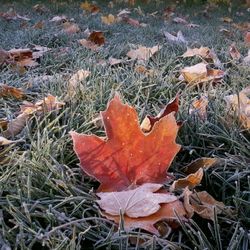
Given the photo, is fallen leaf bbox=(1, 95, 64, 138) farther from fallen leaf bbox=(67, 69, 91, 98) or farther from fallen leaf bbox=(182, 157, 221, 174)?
fallen leaf bbox=(182, 157, 221, 174)

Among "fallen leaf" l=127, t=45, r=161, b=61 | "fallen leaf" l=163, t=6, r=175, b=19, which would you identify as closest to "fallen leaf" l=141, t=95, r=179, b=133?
"fallen leaf" l=127, t=45, r=161, b=61

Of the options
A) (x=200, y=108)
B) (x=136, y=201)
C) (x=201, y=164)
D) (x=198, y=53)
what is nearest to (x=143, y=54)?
(x=198, y=53)

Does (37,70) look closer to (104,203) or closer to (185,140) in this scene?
(185,140)

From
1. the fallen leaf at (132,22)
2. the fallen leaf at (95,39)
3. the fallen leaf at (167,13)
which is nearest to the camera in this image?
the fallen leaf at (95,39)

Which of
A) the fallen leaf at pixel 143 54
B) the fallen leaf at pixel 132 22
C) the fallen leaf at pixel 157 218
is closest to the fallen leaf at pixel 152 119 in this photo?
the fallen leaf at pixel 157 218

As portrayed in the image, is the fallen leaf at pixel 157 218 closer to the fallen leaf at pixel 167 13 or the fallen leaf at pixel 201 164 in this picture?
the fallen leaf at pixel 201 164

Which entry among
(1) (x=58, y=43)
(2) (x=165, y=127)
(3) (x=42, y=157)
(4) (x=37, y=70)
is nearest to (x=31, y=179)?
(3) (x=42, y=157)

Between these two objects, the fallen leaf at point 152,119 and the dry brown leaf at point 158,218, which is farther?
the fallen leaf at point 152,119
